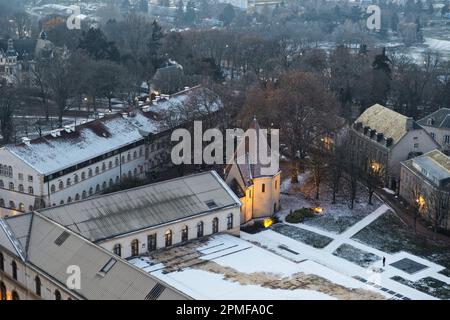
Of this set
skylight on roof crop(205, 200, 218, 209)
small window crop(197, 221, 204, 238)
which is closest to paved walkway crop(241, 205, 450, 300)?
skylight on roof crop(205, 200, 218, 209)

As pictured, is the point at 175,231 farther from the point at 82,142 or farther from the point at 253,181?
the point at 82,142

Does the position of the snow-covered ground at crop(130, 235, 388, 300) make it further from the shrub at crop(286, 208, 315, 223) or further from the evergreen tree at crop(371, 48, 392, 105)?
the evergreen tree at crop(371, 48, 392, 105)

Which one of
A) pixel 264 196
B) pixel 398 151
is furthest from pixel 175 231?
pixel 398 151

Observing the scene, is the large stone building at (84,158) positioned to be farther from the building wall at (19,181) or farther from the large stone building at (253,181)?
the large stone building at (253,181)

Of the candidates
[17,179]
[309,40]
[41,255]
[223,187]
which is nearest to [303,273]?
[223,187]

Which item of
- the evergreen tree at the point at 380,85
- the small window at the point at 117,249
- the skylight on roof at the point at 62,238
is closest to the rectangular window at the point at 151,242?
the small window at the point at 117,249
